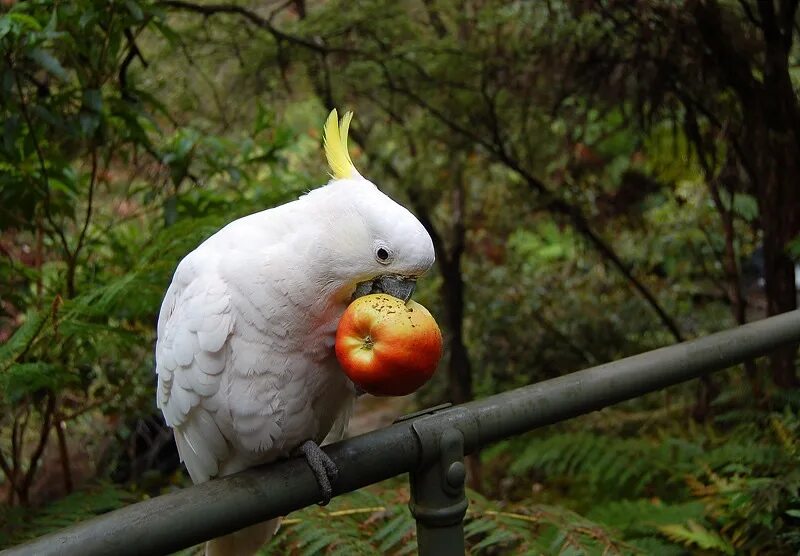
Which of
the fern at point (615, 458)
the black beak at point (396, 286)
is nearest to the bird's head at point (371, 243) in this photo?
the black beak at point (396, 286)

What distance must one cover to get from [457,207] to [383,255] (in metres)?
2.28

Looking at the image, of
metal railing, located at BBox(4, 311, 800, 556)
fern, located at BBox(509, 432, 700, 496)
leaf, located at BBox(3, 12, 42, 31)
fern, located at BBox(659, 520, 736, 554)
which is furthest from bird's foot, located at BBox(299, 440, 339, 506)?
fern, located at BBox(509, 432, 700, 496)

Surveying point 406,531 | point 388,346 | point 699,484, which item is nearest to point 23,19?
point 388,346

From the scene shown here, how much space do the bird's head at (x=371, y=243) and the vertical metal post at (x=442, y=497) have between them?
0.21m

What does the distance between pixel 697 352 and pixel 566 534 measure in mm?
497

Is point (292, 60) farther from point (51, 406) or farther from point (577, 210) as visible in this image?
point (51, 406)

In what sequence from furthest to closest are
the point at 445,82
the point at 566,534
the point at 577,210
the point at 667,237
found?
A: the point at 667,237 → the point at 577,210 → the point at 445,82 → the point at 566,534

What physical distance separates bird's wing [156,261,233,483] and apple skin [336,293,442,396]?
0.72 feet

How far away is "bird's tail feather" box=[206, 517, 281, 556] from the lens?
121cm

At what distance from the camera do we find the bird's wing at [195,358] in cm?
103

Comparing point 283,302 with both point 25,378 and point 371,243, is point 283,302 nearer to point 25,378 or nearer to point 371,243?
point 371,243

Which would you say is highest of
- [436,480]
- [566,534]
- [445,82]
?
[445,82]

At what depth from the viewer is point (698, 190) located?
3.79 metres

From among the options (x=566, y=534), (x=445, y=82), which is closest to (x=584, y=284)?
→ (x=445, y=82)
